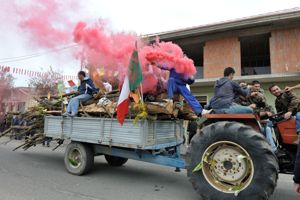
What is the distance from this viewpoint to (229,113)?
471 centimetres

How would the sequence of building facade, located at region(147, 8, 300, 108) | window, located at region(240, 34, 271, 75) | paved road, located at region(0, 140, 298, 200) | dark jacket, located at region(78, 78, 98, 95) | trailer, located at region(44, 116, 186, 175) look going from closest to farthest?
paved road, located at region(0, 140, 298, 200), trailer, located at region(44, 116, 186, 175), dark jacket, located at region(78, 78, 98, 95), building facade, located at region(147, 8, 300, 108), window, located at region(240, 34, 271, 75)

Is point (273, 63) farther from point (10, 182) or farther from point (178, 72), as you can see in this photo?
point (10, 182)

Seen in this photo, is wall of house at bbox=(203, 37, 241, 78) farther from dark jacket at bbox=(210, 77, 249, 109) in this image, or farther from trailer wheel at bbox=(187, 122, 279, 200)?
trailer wheel at bbox=(187, 122, 279, 200)

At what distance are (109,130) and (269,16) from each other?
10067 millimetres

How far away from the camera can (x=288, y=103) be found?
5027 millimetres

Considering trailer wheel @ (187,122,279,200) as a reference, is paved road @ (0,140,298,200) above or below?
below

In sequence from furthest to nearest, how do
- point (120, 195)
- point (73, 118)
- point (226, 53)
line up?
point (226, 53) → point (73, 118) → point (120, 195)

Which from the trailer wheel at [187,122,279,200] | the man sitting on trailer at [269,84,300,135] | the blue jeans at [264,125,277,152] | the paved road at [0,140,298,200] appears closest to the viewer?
the trailer wheel at [187,122,279,200]

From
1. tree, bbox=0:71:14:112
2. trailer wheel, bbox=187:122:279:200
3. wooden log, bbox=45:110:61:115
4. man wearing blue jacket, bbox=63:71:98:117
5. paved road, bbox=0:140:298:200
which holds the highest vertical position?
tree, bbox=0:71:14:112

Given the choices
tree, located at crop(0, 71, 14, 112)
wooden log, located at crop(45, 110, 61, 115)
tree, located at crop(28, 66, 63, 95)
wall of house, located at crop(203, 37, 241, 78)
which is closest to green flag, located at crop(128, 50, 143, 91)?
wooden log, located at crop(45, 110, 61, 115)

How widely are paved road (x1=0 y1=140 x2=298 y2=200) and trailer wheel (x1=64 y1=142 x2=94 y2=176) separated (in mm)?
174

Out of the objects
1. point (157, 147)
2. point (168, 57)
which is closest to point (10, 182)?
point (157, 147)

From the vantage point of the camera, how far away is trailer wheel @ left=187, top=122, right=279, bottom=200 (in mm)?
3953

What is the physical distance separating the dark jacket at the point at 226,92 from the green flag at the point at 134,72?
1.56 metres
